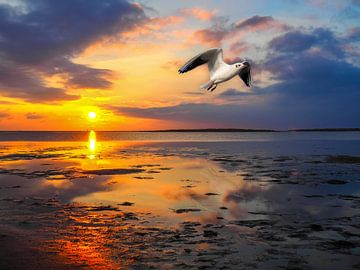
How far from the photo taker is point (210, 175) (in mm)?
28812

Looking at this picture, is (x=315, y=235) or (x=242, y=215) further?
(x=242, y=215)

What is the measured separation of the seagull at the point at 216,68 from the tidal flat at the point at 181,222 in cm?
485

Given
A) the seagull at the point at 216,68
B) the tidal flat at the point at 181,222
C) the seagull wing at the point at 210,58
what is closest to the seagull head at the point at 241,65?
the seagull at the point at 216,68

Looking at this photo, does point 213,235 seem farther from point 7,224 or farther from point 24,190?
point 24,190

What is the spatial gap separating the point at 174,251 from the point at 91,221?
4734mm

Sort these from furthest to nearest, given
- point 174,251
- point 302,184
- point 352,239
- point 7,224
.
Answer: point 302,184 → point 7,224 → point 352,239 → point 174,251

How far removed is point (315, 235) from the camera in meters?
13.6

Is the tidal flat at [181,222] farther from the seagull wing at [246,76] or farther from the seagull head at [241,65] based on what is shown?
the seagull head at [241,65]

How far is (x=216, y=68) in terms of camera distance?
919 centimetres

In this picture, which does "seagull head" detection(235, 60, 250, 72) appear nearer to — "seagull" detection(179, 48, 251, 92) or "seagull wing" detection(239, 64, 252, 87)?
"seagull" detection(179, 48, 251, 92)

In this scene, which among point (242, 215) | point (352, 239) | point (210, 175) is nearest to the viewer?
point (352, 239)

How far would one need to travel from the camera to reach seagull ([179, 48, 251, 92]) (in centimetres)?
789

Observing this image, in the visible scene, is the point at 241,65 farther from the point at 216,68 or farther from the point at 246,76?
the point at 246,76

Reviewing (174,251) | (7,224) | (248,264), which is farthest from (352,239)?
(7,224)
